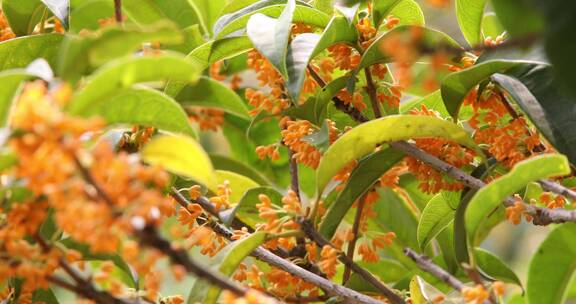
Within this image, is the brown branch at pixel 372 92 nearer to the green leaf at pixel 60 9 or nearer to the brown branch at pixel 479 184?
the brown branch at pixel 479 184

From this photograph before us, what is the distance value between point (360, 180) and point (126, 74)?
524 mm

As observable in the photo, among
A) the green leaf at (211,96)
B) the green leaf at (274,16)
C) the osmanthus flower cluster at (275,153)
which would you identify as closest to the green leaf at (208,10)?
the osmanthus flower cluster at (275,153)

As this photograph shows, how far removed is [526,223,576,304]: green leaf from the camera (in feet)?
4.07

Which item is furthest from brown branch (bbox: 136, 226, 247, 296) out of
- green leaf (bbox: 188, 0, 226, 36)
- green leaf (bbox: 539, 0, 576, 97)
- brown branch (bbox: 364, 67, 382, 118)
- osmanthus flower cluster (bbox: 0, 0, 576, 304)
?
green leaf (bbox: 188, 0, 226, 36)

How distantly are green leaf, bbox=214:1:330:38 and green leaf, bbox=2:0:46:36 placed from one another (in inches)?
14.8

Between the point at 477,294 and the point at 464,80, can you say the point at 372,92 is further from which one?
the point at 477,294

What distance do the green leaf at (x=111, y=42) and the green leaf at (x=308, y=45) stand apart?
34 cm

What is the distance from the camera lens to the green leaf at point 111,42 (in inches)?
35.2

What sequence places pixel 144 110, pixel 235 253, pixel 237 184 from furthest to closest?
pixel 237 184 → pixel 235 253 → pixel 144 110

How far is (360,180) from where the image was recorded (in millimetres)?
1338

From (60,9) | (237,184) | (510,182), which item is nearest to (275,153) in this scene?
(237,184)

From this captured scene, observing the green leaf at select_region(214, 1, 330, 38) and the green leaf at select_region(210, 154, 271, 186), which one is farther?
the green leaf at select_region(210, 154, 271, 186)

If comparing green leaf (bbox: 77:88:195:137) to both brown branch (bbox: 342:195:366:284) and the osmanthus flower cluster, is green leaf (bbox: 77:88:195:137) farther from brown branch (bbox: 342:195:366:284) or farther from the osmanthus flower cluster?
brown branch (bbox: 342:195:366:284)

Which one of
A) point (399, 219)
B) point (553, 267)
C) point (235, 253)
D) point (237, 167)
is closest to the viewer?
point (235, 253)
